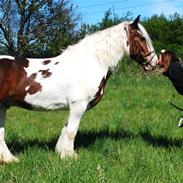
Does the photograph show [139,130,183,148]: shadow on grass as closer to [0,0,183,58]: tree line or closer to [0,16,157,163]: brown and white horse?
[0,16,157,163]: brown and white horse

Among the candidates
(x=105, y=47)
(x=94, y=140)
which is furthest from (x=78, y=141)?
(x=105, y=47)

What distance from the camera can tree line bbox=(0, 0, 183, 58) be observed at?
34094mm

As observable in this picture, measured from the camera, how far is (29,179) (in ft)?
16.5

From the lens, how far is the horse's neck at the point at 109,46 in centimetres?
643

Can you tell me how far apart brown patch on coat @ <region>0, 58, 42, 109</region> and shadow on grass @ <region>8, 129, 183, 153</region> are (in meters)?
0.85

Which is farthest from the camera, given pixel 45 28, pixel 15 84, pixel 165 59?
pixel 45 28

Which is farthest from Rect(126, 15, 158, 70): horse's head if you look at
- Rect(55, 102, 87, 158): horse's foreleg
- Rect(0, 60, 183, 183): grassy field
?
Rect(0, 60, 183, 183): grassy field

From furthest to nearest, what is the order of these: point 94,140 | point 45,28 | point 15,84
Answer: point 45,28
point 94,140
point 15,84

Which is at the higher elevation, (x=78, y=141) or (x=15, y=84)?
(x=15, y=84)

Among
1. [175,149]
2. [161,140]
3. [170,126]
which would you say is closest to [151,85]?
[170,126]

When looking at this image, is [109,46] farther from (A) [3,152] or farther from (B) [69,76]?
(A) [3,152]

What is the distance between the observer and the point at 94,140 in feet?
23.7

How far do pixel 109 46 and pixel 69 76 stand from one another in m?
0.76

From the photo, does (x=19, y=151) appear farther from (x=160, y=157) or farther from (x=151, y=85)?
(x=151, y=85)
